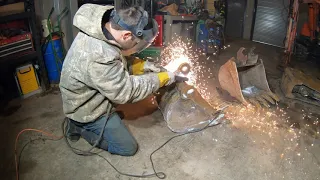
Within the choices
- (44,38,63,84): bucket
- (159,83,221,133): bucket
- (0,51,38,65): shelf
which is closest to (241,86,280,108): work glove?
(159,83,221,133): bucket

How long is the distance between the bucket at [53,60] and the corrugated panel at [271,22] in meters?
4.87

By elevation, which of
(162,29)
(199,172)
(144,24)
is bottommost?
(199,172)

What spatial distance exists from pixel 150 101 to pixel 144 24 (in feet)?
5.84

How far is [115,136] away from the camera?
9.11 ft

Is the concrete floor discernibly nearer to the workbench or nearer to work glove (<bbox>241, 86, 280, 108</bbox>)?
work glove (<bbox>241, 86, 280, 108</bbox>)

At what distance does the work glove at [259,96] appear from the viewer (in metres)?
3.70

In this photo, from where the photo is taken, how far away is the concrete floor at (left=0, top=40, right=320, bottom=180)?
266 cm

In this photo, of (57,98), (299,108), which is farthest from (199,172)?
(57,98)

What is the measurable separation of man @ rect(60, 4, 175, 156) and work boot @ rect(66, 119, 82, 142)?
0.67 feet

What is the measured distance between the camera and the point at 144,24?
2.26m

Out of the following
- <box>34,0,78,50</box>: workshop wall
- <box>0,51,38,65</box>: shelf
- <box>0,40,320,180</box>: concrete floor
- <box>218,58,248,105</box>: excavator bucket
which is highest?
<box>34,0,78,50</box>: workshop wall

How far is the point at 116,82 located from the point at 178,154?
112 centimetres

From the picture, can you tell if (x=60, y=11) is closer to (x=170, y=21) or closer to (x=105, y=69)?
(x=170, y=21)

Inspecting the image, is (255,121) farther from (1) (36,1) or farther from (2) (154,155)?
(1) (36,1)
